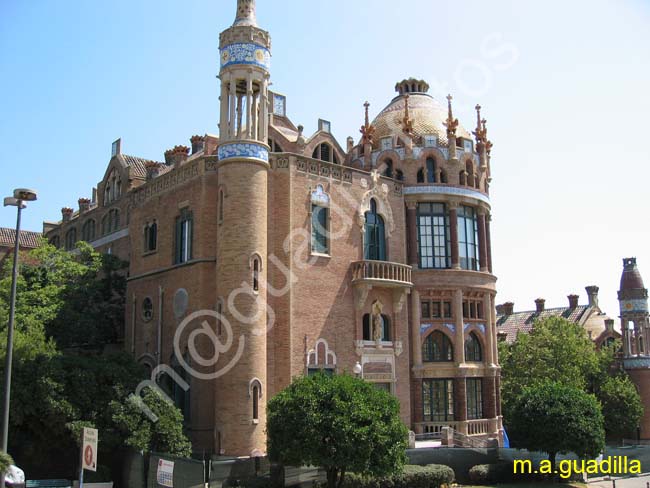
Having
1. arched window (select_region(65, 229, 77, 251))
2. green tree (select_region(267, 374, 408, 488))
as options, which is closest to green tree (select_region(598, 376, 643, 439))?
green tree (select_region(267, 374, 408, 488))

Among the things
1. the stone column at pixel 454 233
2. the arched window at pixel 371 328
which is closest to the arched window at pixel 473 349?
the stone column at pixel 454 233

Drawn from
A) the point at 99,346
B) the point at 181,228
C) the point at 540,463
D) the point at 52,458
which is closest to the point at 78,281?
the point at 99,346

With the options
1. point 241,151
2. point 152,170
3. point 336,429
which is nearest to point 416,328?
point 241,151

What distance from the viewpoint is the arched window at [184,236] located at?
1330 inches

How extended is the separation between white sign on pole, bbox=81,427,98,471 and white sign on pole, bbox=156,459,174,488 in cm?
818

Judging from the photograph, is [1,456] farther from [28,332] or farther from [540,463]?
[540,463]

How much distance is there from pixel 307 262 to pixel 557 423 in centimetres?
1356

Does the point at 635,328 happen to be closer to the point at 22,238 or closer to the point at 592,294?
the point at 592,294

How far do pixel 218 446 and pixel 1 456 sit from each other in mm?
11717

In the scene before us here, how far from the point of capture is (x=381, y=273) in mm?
35188

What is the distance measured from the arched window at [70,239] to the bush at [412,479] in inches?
1235

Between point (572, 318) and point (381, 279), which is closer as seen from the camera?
point (381, 279)

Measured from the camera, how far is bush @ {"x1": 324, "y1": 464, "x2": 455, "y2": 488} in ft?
90.4

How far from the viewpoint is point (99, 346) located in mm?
38500
